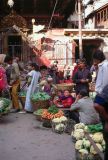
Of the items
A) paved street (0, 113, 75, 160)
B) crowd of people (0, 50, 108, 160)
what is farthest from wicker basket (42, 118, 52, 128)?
crowd of people (0, 50, 108, 160)

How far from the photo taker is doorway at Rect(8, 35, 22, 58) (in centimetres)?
2489

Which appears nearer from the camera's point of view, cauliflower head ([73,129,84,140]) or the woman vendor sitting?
cauliflower head ([73,129,84,140])

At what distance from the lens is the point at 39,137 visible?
959 cm

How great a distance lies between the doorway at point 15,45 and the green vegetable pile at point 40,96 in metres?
12.1

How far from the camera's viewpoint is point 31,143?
892 centimetres

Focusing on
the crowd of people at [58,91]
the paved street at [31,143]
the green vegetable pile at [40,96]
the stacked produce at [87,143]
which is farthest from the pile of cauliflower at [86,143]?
the green vegetable pile at [40,96]

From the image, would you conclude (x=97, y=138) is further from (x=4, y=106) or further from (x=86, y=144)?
(x=4, y=106)

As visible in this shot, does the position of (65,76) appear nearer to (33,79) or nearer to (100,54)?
(33,79)

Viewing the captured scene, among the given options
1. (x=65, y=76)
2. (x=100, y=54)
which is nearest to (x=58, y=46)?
(x=65, y=76)

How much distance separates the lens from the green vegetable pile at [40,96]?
41.6 feet

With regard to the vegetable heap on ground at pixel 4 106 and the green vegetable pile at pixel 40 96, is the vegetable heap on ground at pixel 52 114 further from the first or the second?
the green vegetable pile at pixel 40 96

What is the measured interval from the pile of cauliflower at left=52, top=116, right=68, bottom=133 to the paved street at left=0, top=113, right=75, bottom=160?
0.14 m

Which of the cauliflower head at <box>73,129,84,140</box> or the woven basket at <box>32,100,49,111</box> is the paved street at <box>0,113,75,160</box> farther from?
the woven basket at <box>32,100,49,111</box>

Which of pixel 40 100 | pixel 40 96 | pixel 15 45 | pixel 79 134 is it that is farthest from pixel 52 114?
pixel 15 45
